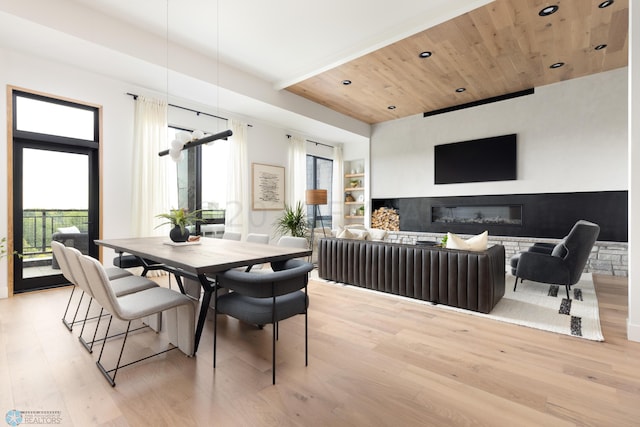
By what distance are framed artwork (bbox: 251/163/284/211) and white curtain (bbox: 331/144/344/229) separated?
1.92 metres

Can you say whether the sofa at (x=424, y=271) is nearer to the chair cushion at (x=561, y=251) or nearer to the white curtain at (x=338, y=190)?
the chair cushion at (x=561, y=251)

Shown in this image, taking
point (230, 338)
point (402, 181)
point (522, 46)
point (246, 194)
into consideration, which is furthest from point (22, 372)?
point (402, 181)

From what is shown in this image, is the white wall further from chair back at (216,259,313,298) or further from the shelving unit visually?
chair back at (216,259,313,298)

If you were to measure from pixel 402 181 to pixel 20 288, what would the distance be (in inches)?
259

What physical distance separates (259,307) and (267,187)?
4.33 m

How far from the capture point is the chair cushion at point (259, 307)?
187 centimetres

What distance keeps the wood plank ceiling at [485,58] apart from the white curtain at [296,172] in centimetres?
110

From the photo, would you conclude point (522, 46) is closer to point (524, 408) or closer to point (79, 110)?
point (524, 408)

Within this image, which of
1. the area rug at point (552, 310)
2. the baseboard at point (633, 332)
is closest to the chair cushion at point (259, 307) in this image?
the area rug at point (552, 310)

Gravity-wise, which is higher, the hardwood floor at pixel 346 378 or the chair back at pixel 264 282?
the chair back at pixel 264 282

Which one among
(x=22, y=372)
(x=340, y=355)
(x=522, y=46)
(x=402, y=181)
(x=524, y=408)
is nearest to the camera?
(x=524, y=408)

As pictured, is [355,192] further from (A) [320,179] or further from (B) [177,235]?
(B) [177,235]

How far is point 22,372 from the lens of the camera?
1.90 meters

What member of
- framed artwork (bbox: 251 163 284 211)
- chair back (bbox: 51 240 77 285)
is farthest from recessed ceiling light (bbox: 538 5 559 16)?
chair back (bbox: 51 240 77 285)
